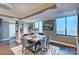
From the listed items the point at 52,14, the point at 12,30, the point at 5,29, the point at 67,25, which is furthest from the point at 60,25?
the point at 5,29

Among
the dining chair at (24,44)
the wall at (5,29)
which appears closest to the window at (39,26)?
the dining chair at (24,44)

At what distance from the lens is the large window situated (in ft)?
8.22

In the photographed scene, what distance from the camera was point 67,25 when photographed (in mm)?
2574

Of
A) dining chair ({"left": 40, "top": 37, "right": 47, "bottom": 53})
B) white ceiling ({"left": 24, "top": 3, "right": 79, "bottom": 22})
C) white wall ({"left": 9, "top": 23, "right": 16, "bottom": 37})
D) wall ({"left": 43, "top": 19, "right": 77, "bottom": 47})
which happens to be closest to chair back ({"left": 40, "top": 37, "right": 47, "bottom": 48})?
dining chair ({"left": 40, "top": 37, "right": 47, "bottom": 53})

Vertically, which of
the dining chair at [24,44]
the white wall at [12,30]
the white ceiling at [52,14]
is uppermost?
the white ceiling at [52,14]

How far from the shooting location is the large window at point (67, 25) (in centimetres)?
251

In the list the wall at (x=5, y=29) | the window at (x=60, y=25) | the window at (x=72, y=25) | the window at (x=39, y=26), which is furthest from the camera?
the wall at (x=5, y=29)

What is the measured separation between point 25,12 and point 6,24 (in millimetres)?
648

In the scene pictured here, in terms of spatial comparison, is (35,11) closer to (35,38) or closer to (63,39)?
(35,38)

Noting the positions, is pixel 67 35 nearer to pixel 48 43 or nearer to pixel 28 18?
pixel 48 43

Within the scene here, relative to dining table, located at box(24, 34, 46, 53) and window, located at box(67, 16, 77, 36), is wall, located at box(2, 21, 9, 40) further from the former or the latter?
window, located at box(67, 16, 77, 36)

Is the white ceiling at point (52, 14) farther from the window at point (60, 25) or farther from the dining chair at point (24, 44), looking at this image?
the dining chair at point (24, 44)

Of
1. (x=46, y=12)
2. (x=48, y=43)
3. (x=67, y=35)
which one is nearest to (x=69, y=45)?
(x=67, y=35)
